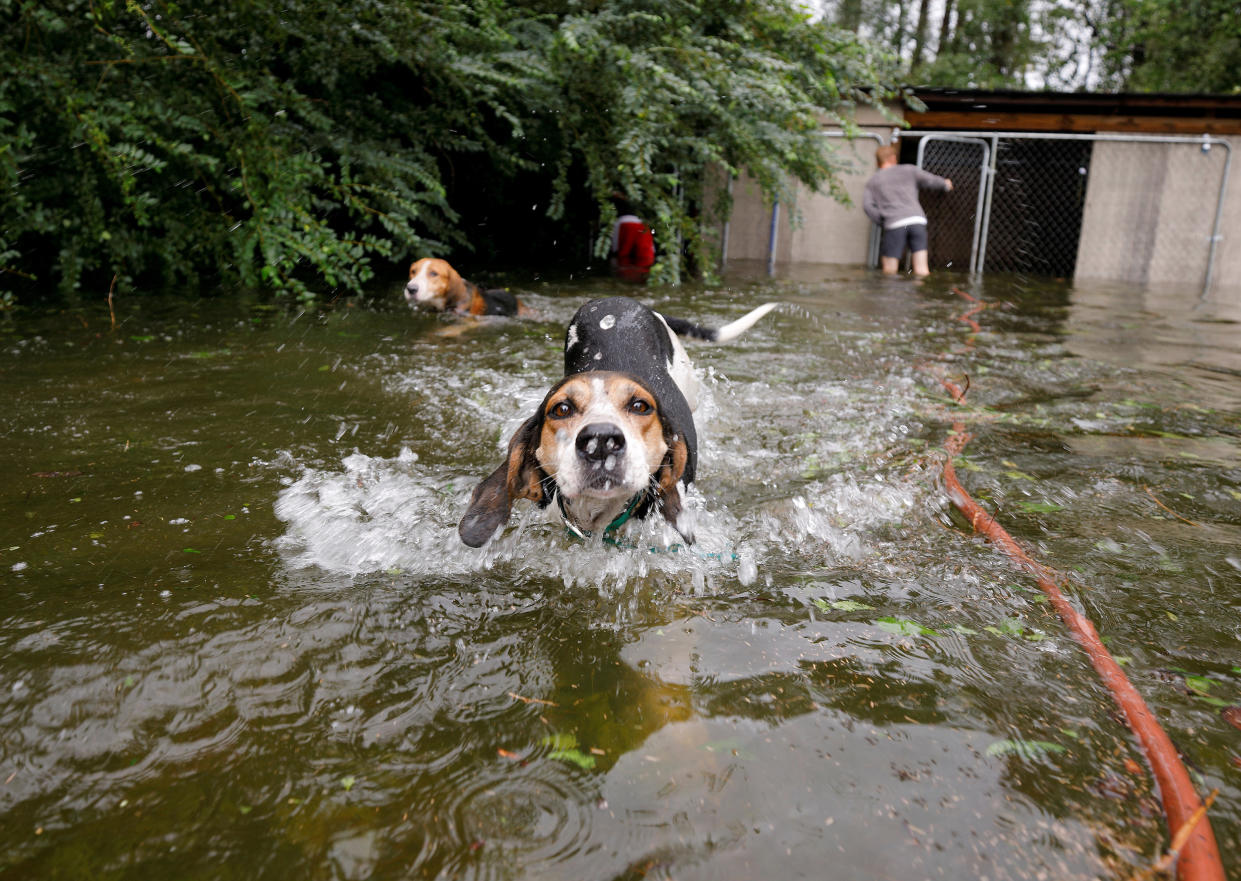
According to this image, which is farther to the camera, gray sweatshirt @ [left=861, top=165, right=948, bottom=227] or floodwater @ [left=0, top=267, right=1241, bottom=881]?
gray sweatshirt @ [left=861, top=165, right=948, bottom=227]

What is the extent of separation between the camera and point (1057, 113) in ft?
42.9

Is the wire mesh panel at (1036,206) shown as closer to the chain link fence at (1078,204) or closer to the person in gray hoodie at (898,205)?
the chain link fence at (1078,204)

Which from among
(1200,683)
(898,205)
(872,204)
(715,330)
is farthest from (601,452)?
(872,204)

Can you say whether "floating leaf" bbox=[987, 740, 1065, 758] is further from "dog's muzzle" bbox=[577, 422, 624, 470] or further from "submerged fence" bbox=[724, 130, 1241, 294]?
"submerged fence" bbox=[724, 130, 1241, 294]

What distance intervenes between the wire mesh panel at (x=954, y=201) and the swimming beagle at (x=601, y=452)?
11.5 meters

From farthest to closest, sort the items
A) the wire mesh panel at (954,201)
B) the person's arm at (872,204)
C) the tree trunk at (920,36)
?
the tree trunk at (920,36)
the wire mesh panel at (954,201)
the person's arm at (872,204)

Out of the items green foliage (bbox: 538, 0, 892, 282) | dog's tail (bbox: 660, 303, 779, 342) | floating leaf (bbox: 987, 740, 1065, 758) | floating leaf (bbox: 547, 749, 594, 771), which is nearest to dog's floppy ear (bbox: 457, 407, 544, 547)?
floating leaf (bbox: 547, 749, 594, 771)

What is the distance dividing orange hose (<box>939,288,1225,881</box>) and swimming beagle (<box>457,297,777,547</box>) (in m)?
1.07

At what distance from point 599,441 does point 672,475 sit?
1.74ft

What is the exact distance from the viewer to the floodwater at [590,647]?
1.55m

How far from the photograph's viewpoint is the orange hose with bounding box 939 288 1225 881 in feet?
4.82

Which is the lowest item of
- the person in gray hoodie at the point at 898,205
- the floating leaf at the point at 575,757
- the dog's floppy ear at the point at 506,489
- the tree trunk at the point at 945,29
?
the floating leaf at the point at 575,757

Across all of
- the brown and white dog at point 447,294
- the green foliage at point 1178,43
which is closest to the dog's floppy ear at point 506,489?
the brown and white dog at point 447,294

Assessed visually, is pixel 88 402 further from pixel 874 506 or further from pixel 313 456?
pixel 874 506
